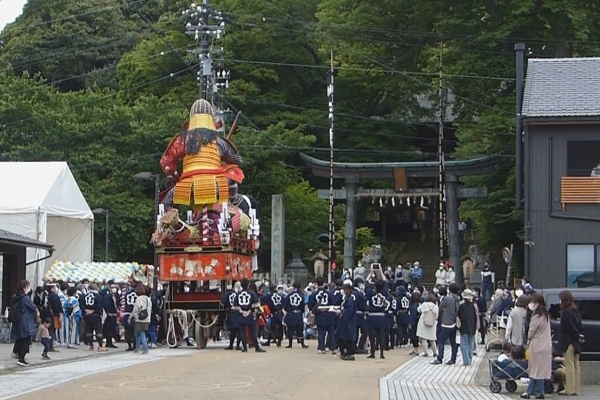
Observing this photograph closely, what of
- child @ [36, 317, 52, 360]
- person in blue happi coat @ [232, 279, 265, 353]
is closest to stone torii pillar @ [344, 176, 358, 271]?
person in blue happi coat @ [232, 279, 265, 353]

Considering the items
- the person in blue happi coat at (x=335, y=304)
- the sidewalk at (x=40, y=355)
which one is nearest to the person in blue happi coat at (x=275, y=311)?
the person in blue happi coat at (x=335, y=304)

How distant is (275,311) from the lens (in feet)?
92.5

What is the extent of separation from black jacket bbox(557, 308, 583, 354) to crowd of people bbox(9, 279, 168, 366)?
10884 mm

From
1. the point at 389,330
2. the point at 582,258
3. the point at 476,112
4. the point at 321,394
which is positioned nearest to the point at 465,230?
the point at 476,112

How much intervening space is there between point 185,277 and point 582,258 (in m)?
12.3

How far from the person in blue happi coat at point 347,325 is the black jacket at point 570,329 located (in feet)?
22.2

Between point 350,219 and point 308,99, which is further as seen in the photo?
point 308,99

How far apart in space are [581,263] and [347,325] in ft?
36.4

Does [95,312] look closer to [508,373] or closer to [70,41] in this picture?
[508,373]

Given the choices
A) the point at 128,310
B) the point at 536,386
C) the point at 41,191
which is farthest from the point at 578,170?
the point at 41,191

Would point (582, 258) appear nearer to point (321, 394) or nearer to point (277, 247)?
point (277, 247)

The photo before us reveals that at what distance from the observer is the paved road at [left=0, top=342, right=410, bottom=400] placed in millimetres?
15242

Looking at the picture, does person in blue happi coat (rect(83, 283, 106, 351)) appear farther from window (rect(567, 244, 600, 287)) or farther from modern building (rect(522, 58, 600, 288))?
window (rect(567, 244, 600, 287))

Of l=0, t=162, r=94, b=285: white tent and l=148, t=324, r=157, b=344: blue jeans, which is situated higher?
l=0, t=162, r=94, b=285: white tent
